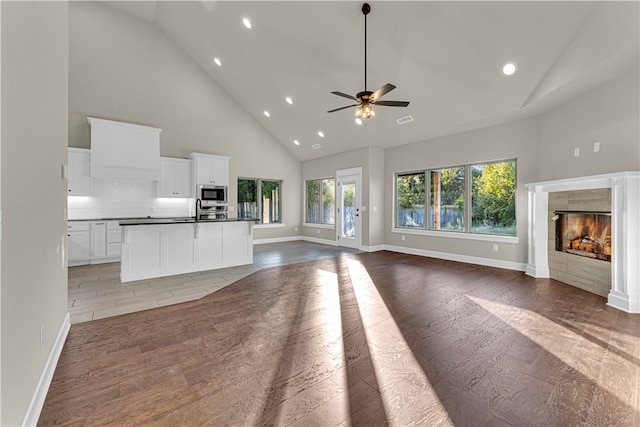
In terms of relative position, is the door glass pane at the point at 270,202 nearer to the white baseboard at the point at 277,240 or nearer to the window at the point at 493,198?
the white baseboard at the point at 277,240

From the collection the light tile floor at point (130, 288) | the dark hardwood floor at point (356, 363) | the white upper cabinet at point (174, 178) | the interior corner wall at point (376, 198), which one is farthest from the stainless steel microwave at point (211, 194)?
the dark hardwood floor at point (356, 363)

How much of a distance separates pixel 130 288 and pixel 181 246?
3.37 ft

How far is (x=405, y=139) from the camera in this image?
6980 mm

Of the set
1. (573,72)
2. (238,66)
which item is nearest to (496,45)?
(573,72)

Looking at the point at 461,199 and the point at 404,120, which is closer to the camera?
the point at 404,120

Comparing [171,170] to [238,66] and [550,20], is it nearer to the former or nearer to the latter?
[238,66]

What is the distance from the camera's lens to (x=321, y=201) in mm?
9492

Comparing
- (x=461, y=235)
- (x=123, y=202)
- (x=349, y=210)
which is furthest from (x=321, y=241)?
(x=123, y=202)

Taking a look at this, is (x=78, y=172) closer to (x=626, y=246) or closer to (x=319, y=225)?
(x=319, y=225)

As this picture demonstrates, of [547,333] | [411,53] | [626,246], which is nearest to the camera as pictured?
[547,333]

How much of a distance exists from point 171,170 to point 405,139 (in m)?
5.79

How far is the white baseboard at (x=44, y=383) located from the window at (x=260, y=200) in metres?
6.23

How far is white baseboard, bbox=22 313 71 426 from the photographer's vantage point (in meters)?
1.57

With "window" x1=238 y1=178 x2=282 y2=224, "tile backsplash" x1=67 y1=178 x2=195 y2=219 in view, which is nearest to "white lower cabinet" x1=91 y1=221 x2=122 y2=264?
"tile backsplash" x1=67 y1=178 x2=195 y2=219
